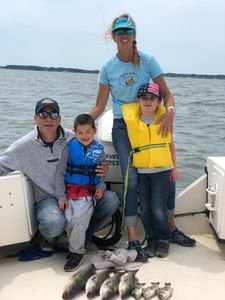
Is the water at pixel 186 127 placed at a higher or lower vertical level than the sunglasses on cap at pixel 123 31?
lower

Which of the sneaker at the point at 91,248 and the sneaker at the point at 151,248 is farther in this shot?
the sneaker at the point at 91,248

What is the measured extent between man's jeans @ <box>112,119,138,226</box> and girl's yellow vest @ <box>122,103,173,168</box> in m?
0.14

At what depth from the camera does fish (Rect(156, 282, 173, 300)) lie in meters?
3.18

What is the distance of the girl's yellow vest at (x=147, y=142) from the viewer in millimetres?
3791

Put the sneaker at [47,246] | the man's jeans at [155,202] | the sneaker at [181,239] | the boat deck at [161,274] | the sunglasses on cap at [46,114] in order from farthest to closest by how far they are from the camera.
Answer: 1. the sneaker at [181,239]
2. the sneaker at [47,246]
3. the man's jeans at [155,202]
4. the sunglasses on cap at [46,114]
5. the boat deck at [161,274]

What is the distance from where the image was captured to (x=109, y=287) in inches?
128

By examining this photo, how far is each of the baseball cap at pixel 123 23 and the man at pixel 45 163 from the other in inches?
32.5

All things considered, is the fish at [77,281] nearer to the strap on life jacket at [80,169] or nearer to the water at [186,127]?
the strap on life jacket at [80,169]

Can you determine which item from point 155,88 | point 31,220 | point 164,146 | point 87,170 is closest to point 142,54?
point 155,88

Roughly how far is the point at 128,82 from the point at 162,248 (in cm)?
147

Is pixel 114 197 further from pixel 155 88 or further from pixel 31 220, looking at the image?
pixel 155 88

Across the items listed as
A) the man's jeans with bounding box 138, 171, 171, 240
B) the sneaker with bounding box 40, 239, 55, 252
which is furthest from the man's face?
the sneaker with bounding box 40, 239, 55, 252

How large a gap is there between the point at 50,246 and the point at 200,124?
14.2 meters

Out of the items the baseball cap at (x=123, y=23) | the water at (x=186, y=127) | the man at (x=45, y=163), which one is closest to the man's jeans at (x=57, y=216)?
the man at (x=45, y=163)
